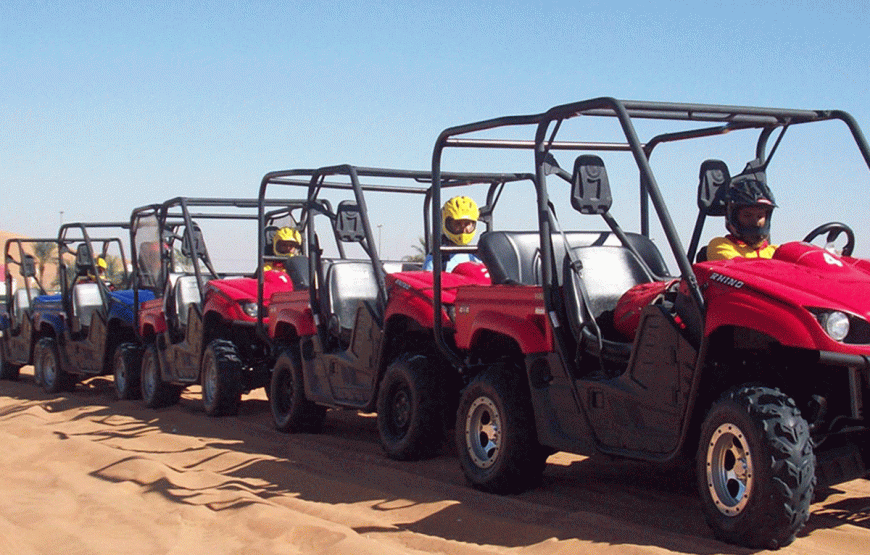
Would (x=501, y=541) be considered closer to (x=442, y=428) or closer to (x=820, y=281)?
(x=820, y=281)

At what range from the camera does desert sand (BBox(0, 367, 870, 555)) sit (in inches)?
231

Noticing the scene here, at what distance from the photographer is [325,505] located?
23.0ft

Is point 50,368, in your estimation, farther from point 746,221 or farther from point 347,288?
point 746,221

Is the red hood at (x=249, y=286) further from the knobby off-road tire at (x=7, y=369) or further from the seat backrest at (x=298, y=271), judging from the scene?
the knobby off-road tire at (x=7, y=369)

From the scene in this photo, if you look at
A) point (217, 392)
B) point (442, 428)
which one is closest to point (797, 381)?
point (442, 428)

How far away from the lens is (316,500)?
730cm

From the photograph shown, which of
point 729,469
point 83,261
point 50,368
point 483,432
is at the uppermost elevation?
point 83,261

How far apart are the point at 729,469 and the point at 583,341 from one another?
153cm

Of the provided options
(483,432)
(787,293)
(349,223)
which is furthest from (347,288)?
(787,293)

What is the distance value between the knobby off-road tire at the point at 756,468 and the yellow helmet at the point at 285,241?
8036 mm

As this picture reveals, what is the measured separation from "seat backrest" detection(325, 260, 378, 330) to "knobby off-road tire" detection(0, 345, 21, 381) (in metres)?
10.4

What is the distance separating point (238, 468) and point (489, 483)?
7.68ft

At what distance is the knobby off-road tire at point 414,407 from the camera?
337 inches

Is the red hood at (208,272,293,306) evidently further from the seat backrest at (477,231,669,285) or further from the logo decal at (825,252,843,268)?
the logo decal at (825,252,843,268)
